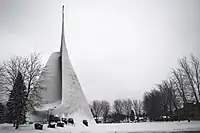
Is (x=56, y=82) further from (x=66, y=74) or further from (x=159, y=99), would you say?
(x=159, y=99)

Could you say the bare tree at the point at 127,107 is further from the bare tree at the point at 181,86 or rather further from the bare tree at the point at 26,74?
the bare tree at the point at 26,74

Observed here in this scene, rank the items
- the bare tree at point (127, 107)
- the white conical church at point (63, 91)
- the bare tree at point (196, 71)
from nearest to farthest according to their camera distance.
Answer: the bare tree at point (196, 71) → the white conical church at point (63, 91) → the bare tree at point (127, 107)

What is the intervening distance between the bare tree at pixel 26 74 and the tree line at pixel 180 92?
293 centimetres

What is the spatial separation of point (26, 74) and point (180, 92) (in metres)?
3.73

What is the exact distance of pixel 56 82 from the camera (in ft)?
27.5

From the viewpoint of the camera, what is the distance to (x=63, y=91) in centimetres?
866

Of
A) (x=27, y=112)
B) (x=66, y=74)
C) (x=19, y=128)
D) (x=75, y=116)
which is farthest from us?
(x=66, y=74)

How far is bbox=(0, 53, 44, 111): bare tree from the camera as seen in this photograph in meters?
5.48

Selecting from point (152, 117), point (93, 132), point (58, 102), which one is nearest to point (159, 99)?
point (152, 117)

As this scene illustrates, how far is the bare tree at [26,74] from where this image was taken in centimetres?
548

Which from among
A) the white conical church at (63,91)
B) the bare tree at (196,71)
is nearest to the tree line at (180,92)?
the bare tree at (196,71)

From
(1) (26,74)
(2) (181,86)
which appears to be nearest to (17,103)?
(1) (26,74)

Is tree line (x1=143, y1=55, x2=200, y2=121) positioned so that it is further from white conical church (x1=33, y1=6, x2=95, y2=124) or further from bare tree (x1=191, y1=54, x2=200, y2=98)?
white conical church (x1=33, y1=6, x2=95, y2=124)

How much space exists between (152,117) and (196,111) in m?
2.09
